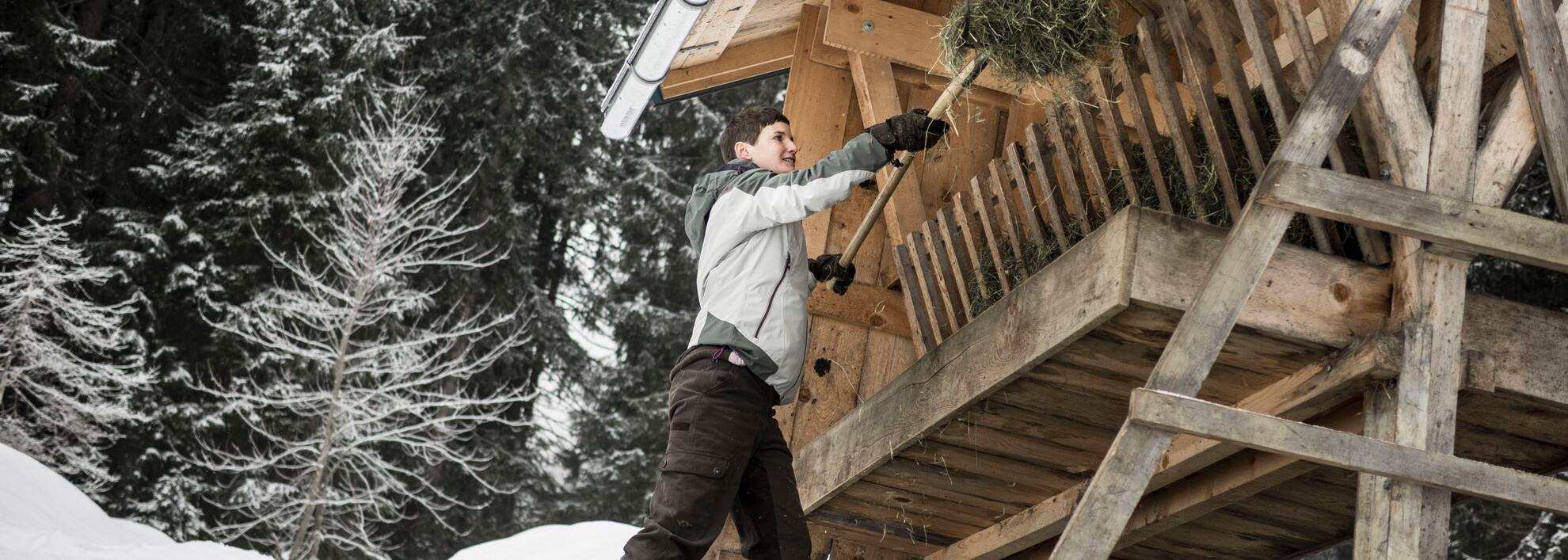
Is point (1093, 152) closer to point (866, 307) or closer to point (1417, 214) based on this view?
point (1417, 214)

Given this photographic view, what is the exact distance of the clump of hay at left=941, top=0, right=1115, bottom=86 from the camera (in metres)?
3.63

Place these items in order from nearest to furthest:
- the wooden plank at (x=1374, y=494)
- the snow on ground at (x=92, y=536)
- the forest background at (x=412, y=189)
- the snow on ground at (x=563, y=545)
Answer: the wooden plank at (x=1374, y=494) → the snow on ground at (x=92, y=536) → the snow on ground at (x=563, y=545) → the forest background at (x=412, y=189)

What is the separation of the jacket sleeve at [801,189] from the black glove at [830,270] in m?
0.96

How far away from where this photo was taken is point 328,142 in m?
19.2

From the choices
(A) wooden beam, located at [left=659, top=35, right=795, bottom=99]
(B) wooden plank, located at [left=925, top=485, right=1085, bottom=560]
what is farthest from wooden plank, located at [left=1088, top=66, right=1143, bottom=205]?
(A) wooden beam, located at [left=659, top=35, right=795, bottom=99]

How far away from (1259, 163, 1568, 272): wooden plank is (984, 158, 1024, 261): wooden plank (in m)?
1.18

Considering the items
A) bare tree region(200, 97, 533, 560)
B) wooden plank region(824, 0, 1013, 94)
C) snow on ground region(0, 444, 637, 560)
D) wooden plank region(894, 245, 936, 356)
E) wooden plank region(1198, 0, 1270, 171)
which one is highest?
wooden plank region(1198, 0, 1270, 171)

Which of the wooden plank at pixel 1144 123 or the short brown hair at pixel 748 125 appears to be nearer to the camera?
the wooden plank at pixel 1144 123

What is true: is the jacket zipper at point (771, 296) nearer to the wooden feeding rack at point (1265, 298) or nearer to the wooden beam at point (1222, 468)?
the wooden feeding rack at point (1265, 298)

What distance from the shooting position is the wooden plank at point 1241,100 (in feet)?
10.5

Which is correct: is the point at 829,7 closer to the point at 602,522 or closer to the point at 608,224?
the point at 602,522

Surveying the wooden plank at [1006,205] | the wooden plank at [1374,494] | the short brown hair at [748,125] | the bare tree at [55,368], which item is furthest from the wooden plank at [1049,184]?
the bare tree at [55,368]

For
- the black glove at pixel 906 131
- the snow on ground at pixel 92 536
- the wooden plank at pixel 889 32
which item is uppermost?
the black glove at pixel 906 131

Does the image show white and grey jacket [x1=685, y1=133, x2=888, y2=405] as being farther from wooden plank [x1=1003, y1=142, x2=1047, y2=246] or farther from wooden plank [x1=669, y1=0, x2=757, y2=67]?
wooden plank [x1=669, y1=0, x2=757, y2=67]
